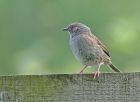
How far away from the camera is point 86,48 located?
5.48 m

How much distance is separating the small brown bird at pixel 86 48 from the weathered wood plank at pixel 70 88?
182cm

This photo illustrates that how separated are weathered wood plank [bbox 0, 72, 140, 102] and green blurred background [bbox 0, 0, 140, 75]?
481 cm

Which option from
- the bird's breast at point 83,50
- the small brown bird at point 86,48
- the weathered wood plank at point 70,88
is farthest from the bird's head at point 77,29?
the weathered wood plank at point 70,88

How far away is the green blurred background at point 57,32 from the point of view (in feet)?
28.6

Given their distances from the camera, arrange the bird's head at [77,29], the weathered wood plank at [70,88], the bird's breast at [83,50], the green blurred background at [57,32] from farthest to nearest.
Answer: the green blurred background at [57,32] < the bird's head at [77,29] < the bird's breast at [83,50] < the weathered wood plank at [70,88]

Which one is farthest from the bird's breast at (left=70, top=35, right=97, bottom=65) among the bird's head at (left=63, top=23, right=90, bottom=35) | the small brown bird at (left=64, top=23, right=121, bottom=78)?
the bird's head at (left=63, top=23, right=90, bottom=35)

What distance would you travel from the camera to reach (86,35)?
571 cm

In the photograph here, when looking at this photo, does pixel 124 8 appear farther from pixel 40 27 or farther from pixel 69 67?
pixel 69 67

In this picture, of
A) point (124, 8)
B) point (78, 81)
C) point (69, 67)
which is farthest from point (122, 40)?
point (78, 81)

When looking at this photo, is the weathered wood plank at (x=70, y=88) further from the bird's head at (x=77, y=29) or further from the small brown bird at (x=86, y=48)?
the bird's head at (x=77, y=29)

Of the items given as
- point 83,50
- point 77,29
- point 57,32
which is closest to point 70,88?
point 83,50

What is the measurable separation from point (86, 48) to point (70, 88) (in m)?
2.11

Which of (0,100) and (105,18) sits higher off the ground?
(105,18)

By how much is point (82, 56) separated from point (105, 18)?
4.49m
